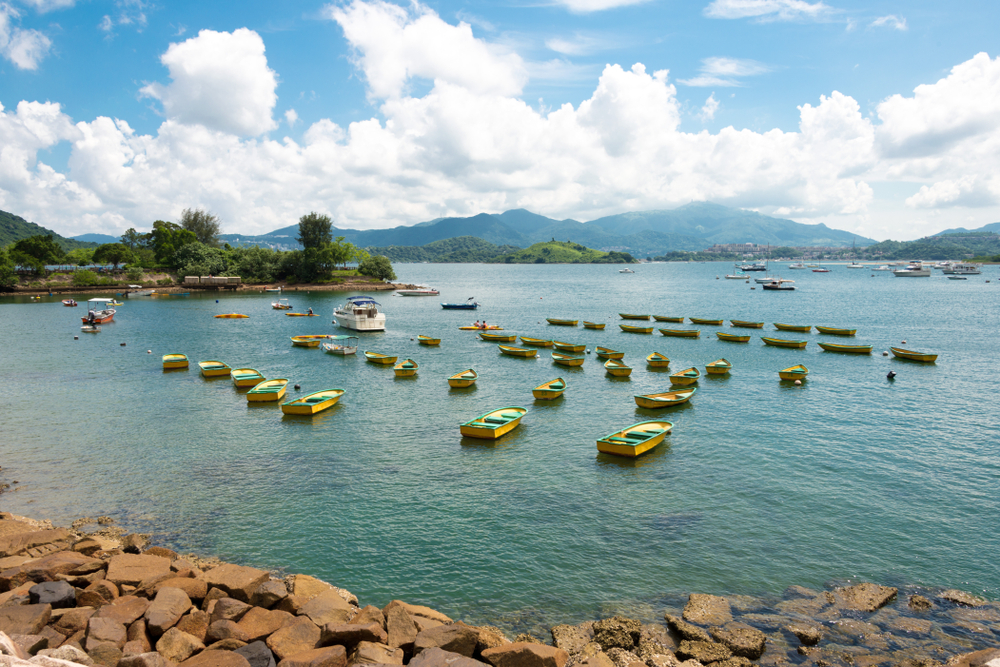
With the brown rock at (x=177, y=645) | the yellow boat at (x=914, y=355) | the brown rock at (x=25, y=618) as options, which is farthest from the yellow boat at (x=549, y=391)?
the yellow boat at (x=914, y=355)

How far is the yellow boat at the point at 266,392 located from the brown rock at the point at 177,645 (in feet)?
97.9

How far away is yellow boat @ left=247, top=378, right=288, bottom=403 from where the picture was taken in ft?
136

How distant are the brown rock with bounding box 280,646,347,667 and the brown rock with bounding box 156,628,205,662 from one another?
99.9 inches

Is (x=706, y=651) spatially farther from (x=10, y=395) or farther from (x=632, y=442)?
(x=10, y=395)

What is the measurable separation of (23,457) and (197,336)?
49.3 meters

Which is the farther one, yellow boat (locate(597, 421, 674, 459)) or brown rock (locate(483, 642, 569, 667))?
yellow boat (locate(597, 421, 674, 459))

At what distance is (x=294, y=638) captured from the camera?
13945mm

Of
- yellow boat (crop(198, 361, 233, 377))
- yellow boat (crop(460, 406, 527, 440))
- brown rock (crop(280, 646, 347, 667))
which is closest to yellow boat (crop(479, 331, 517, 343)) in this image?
yellow boat (crop(198, 361, 233, 377))

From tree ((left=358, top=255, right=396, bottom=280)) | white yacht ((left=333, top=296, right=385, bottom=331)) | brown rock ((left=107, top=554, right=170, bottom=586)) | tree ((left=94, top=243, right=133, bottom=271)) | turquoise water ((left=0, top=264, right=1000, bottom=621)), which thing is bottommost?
turquoise water ((left=0, top=264, right=1000, bottom=621))

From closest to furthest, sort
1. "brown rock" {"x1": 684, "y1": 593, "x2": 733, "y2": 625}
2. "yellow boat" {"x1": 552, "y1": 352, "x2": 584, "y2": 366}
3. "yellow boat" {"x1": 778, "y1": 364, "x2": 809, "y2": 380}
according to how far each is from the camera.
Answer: "brown rock" {"x1": 684, "y1": 593, "x2": 733, "y2": 625} → "yellow boat" {"x1": 778, "y1": 364, "x2": 809, "y2": 380} → "yellow boat" {"x1": 552, "y1": 352, "x2": 584, "y2": 366}

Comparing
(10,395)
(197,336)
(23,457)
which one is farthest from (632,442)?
(197,336)

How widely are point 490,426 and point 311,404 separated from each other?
14.1 metres

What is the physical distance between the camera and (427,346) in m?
69.4

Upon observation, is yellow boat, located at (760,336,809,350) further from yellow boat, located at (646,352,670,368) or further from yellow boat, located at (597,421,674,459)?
yellow boat, located at (597,421,674,459)
